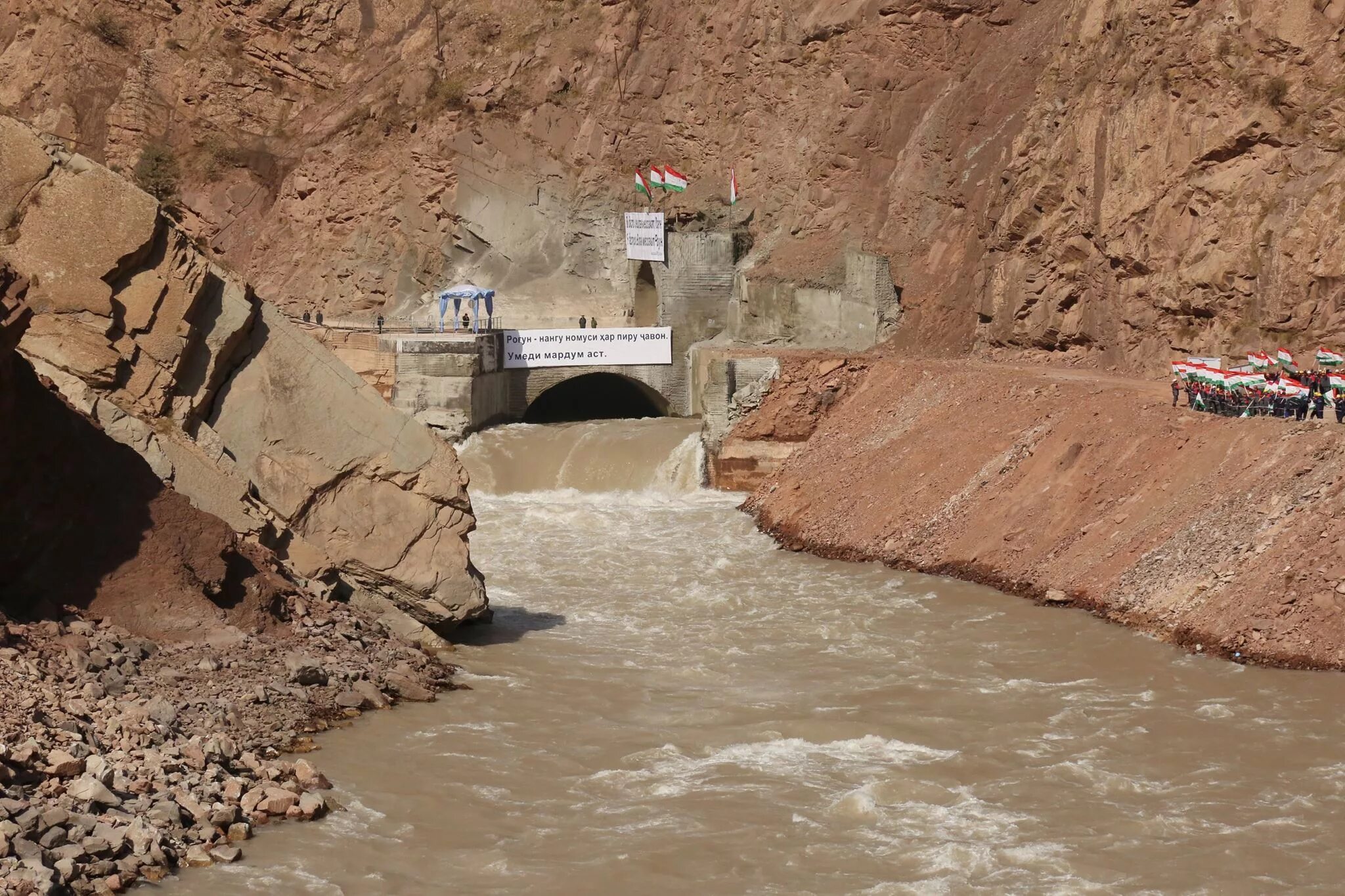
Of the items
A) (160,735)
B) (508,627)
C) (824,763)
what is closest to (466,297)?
(508,627)

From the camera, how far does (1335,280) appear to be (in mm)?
27266

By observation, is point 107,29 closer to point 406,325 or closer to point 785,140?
point 406,325

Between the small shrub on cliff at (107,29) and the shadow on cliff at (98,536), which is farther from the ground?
the small shrub on cliff at (107,29)

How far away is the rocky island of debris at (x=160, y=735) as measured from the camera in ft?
35.8

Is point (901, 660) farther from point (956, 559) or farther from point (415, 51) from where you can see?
point (415, 51)

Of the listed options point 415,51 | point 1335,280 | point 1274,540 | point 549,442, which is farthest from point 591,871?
point 415,51

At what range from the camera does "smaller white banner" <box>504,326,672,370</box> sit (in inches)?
1651

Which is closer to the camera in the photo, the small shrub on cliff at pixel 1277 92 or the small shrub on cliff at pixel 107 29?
the small shrub on cliff at pixel 1277 92

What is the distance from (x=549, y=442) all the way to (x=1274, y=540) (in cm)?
2099

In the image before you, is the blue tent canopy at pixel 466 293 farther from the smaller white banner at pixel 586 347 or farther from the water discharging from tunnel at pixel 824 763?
the water discharging from tunnel at pixel 824 763

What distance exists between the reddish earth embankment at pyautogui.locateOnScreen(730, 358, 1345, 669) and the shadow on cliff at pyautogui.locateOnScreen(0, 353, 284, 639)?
1204 centimetres

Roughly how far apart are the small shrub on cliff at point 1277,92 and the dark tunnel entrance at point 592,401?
21538 millimetres

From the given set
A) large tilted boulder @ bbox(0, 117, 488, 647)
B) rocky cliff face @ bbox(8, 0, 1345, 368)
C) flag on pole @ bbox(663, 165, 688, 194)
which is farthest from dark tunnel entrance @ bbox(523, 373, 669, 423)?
large tilted boulder @ bbox(0, 117, 488, 647)

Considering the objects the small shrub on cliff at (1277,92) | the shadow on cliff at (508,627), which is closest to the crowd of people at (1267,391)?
the small shrub on cliff at (1277,92)
